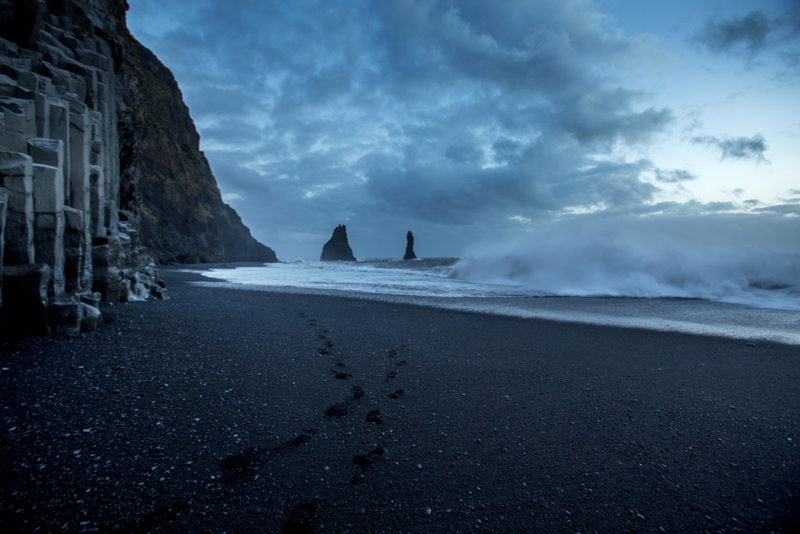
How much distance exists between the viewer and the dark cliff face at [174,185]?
31.0 meters

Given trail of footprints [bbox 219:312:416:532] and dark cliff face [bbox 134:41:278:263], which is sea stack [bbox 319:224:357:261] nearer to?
dark cliff face [bbox 134:41:278:263]

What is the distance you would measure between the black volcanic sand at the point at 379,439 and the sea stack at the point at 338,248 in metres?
84.2

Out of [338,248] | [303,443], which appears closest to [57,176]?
[303,443]

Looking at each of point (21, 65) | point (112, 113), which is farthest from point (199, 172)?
point (21, 65)

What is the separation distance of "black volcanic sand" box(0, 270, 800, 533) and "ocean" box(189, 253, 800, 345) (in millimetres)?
2585

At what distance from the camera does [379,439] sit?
212 cm

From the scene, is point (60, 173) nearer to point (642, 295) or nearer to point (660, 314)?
point (660, 314)

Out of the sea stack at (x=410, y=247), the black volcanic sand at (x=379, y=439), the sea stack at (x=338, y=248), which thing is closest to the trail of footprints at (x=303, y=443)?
the black volcanic sand at (x=379, y=439)

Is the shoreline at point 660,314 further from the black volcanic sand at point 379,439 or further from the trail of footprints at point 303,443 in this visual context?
the trail of footprints at point 303,443

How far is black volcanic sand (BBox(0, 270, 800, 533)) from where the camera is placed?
1.52m

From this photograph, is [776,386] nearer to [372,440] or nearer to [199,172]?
[372,440]

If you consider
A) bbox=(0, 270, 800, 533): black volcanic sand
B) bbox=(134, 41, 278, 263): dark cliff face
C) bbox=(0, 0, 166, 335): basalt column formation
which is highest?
bbox=(134, 41, 278, 263): dark cliff face

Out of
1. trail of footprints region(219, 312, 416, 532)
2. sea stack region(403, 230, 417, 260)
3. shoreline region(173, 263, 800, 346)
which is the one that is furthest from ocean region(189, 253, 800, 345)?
sea stack region(403, 230, 417, 260)

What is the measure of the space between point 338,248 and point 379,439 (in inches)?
3422
